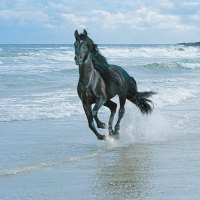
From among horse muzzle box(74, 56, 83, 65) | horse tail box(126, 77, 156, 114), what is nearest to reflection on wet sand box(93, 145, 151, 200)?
horse muzzle box(74, 56, 83, 65)

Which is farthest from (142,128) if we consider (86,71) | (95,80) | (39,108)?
(39,108)

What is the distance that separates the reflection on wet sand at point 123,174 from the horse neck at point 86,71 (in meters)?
1.19

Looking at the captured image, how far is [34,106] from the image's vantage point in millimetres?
14578

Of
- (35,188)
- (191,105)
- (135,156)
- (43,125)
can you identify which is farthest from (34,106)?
(35,188)

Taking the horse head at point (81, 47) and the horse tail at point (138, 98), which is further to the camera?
the horse tail at point (138, 98)

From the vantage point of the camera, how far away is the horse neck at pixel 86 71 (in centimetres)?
944

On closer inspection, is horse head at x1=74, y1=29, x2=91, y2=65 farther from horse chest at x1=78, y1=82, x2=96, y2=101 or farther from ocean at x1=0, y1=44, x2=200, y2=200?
ocean at x1=0, y1=44, x2=200, y2=200

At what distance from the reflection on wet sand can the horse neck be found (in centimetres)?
119

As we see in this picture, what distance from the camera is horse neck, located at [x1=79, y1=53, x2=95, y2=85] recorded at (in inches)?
372

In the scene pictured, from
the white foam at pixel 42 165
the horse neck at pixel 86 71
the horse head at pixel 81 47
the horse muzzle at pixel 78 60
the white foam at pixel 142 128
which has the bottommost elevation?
the white foam at pixel 142 128

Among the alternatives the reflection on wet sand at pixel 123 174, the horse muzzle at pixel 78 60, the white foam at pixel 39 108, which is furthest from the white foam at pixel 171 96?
the reflection on wet sand at pixel 123 174

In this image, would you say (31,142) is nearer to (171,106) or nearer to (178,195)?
(178,195)

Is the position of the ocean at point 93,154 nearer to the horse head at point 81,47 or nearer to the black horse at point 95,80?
the black horse at point 95,80

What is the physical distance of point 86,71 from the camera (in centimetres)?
948
